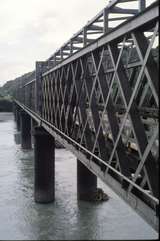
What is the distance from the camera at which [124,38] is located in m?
8.86

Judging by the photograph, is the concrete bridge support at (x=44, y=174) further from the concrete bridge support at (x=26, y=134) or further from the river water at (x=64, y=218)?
the concrete bridge support at (x=26, y=134)

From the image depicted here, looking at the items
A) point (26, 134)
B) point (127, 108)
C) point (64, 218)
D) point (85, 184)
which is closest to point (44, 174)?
point (85, 184)

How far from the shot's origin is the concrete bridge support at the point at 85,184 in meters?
25.1

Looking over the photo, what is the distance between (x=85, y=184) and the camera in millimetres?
25156

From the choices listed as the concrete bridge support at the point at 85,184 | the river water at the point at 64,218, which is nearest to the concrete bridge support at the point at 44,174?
the river water at the point at 64,218

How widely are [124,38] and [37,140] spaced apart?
1804 centimetres

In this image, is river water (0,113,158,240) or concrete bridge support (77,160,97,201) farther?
concrete bridge support (77,160,97,201)

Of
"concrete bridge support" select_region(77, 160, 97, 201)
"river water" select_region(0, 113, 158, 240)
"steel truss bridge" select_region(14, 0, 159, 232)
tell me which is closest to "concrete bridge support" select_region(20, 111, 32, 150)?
"river water" select_region(0, 113, 158, 240)

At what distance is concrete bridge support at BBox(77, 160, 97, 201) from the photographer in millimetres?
25141

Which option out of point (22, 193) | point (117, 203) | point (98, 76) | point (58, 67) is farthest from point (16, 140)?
point (98, 76)

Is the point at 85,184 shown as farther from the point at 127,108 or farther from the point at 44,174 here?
the point at 127,108

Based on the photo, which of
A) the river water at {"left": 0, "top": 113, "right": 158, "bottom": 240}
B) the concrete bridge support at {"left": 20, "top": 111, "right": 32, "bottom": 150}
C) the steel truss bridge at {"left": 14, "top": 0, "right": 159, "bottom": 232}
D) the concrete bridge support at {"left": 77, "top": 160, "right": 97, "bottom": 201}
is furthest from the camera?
the concrete bridge support at {"left": 20, "top": 111, "right": 32, "bottom": 150}

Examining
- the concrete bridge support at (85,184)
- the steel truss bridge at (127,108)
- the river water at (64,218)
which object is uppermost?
the steel truss bridge at (127,108)

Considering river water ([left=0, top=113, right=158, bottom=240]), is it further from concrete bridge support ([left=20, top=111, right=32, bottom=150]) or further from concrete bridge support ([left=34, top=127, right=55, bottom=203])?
concrete bridge support ([left=20, top=111, right=32, bottom=150])
